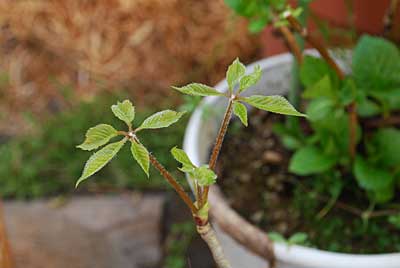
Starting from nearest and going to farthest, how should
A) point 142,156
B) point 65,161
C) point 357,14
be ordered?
1. point 142,156
2. point 357,14
3. point 65,161

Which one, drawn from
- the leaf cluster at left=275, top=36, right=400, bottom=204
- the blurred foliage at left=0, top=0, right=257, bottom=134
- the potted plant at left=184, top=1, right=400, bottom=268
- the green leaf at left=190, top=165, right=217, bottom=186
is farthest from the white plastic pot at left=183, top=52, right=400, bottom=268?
the blurred foliage at left=0, top=0, right=257, bottom=134

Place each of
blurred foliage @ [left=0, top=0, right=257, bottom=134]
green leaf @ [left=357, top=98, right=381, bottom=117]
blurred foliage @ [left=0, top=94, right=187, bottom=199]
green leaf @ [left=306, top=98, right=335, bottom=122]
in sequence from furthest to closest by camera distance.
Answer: blurred foliage @ [left=0, top=0, right=257, bottom=134], blurred foliage @ [left=0, top=94, right=187, bottom=199], green leaf @ [left=357, top=98, right=381, bottom=117], green leaf @ [left=306, top=98, right=335, bottom=122]

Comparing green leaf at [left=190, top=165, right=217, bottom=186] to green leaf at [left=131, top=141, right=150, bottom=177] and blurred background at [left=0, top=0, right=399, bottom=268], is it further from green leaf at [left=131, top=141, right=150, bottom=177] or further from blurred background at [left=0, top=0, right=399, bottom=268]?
blurred background at [left=0, top=0, right=399, bottom=268]

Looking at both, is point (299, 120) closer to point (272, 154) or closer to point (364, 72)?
point (272, 154)

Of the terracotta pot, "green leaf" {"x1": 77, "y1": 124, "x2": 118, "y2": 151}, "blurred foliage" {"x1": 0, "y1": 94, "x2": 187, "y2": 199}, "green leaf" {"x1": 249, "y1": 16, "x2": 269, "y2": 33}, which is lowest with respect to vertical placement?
"blurred foliage" {"x1": 0, "y1": 94, "x2": 187, "y2": 199}

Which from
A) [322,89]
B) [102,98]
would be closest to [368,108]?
[322,89]

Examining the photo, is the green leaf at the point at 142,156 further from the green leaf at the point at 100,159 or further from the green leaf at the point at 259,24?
the green leaf at the point at 259,24

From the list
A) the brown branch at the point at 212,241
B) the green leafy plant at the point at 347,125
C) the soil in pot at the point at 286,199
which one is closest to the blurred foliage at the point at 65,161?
the soil in pot at the point at 286,199

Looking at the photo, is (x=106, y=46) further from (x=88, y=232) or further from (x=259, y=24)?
(x=259, y=24)
